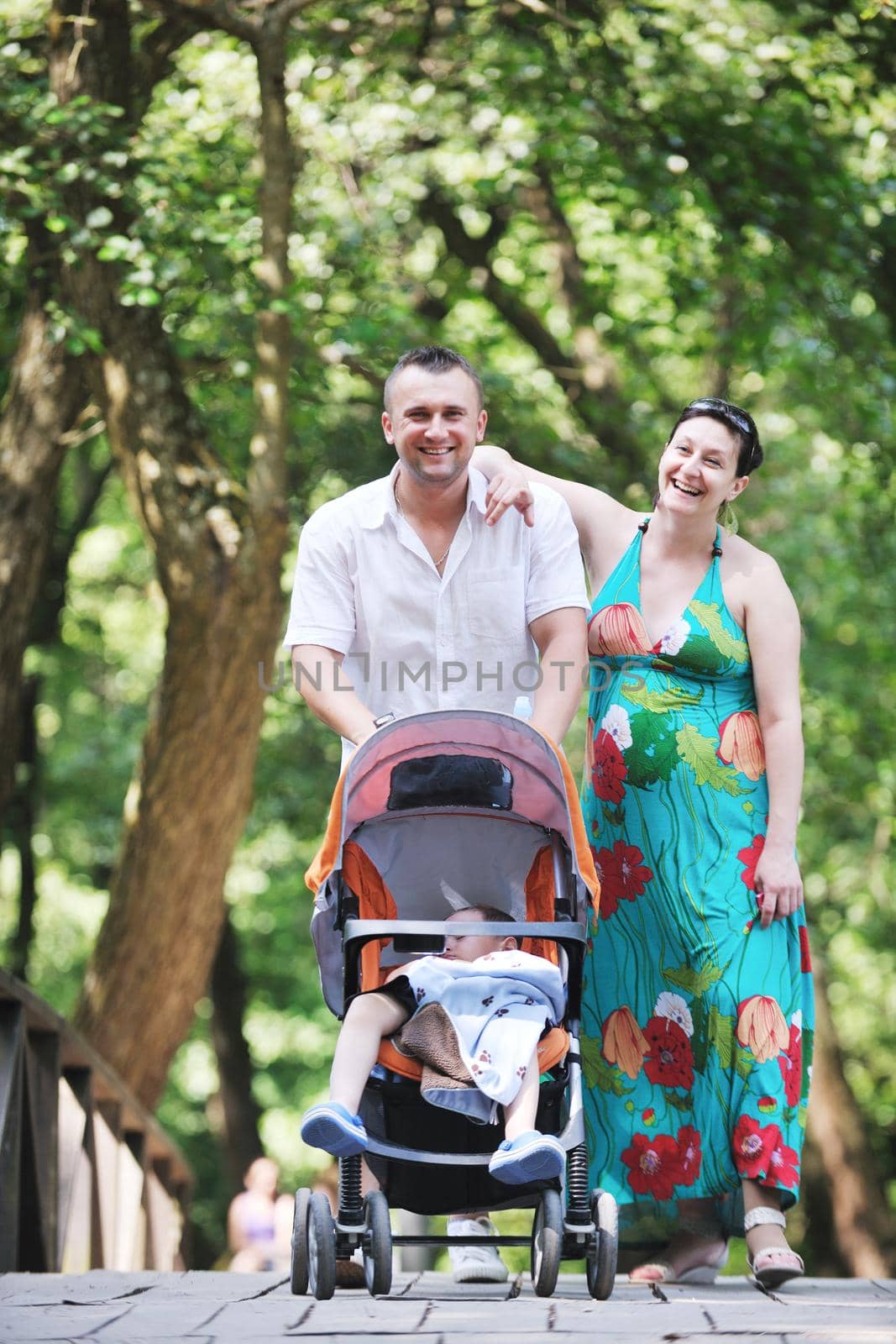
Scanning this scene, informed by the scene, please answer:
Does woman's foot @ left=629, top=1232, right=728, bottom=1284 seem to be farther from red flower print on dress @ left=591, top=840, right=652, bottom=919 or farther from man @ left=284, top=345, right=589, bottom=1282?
red flower print on dress @ left=591, top=840, right=652, bottom=919

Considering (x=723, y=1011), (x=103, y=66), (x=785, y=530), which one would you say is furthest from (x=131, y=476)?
(x=785, y=530)

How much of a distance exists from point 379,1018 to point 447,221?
9297mm

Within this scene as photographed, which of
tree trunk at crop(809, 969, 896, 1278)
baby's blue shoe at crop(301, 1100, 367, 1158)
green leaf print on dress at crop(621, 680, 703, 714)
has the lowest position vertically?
tree trunk at crop(809, 969, 896, 1278)

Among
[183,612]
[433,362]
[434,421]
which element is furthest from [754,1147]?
[183,612]

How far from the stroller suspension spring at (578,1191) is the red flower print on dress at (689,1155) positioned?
40.7 inches

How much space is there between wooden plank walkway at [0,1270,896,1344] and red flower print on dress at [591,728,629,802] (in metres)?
1.31

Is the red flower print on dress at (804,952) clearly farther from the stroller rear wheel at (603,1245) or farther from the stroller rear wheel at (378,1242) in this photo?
the stroller rear wheel at (378,1242)

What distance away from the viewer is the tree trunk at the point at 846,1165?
11633mm

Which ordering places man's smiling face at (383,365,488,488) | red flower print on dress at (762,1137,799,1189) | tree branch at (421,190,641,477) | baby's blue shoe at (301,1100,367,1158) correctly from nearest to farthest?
baby's blue shoe at (301,1100,367,1158) < man's smiling face at (383,365,488,488) < red flower print on dress at (762,1137,799,1189) < tree branch at (421,190,641,477)

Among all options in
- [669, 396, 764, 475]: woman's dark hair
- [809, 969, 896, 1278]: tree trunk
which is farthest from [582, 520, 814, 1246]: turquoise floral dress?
[809, 969, 896, 1278]: tree trunk

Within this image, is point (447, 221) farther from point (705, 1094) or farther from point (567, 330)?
point (705, 1094)

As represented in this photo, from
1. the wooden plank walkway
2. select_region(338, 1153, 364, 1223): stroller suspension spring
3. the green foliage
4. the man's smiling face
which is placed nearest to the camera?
the wooden plank walkway

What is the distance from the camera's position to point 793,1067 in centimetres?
446

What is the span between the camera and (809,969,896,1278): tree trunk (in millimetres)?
11633
